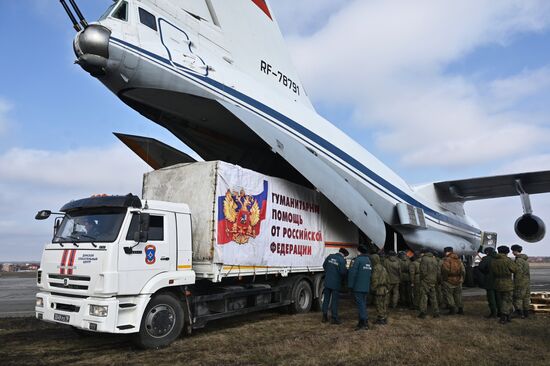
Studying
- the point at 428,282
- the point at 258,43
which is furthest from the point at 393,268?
the point at 258,43

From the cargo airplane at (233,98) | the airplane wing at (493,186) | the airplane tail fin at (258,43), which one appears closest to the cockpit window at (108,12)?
the cargo airplane at (233,98)

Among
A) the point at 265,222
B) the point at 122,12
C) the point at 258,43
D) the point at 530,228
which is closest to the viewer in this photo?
the point at 122,12

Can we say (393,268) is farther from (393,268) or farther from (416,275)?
(416,275)

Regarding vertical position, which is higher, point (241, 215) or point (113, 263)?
point (241, 215)

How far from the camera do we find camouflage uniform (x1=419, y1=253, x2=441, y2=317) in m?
9.30

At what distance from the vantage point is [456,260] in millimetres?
9656

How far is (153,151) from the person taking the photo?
10.2 meters

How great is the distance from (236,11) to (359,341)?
801 cm

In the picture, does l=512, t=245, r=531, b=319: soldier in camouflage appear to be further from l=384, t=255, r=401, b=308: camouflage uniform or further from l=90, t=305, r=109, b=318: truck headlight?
l=90, t=305, r=109, b=318: truck headlight

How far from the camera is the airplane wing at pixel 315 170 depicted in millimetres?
9422

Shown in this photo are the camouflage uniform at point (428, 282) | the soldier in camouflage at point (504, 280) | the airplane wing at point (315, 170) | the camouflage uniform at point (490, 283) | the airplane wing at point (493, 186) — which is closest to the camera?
the soldier in camouflage at point (504, 280)

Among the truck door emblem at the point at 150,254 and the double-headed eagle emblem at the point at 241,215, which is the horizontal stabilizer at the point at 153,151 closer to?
the double-headed eagle emblem at the point at 241,215

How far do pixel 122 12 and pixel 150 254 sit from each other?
4.56 meters

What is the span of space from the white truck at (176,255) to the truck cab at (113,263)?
16mm
